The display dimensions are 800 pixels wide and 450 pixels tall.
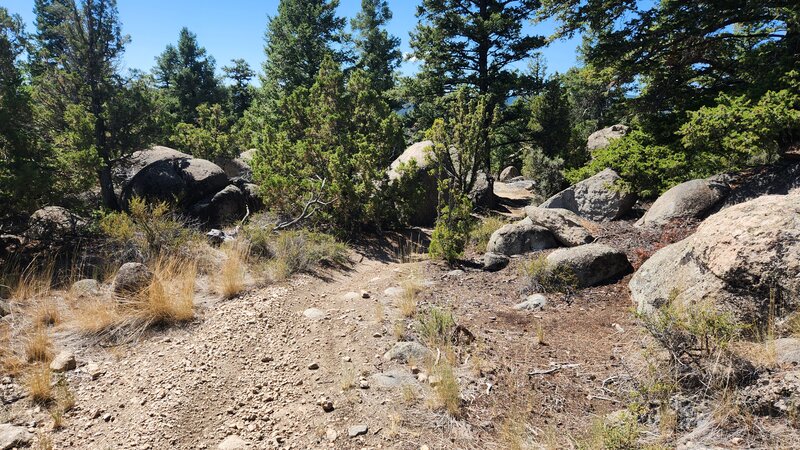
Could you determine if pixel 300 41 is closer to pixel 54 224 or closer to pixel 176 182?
pixel 176 182

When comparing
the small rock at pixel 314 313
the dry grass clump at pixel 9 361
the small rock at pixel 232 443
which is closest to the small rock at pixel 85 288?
the dry grass clump at pixel 9 361

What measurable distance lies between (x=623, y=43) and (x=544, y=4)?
216 cm

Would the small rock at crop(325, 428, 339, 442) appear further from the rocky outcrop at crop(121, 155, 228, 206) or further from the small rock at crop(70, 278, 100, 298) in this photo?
the rocky outcrop at crop(121, 155, 228, 206)

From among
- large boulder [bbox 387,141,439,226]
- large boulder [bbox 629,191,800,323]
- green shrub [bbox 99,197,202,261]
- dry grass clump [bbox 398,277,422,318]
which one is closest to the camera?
large boulder [bbox 629,191,800,323]

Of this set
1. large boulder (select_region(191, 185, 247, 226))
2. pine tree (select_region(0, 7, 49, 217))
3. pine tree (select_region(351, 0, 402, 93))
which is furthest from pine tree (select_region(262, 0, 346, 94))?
pine tree (select_region(0, 7, 49, 217))

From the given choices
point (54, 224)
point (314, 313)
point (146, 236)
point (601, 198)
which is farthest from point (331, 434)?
point (54, 224)

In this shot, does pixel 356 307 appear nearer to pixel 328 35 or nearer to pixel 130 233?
pixel 130 233

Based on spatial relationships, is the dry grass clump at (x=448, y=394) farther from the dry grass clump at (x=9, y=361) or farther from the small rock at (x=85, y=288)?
the small rock at (x=85, y=288)

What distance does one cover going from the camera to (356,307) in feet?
18.7

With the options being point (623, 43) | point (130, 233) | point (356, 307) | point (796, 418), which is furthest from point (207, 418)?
point (623, 43)

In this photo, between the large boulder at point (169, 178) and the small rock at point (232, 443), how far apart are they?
910cm

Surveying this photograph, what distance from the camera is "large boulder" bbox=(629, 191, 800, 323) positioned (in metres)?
3.62

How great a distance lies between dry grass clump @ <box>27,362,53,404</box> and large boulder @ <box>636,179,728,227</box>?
8.93 meters

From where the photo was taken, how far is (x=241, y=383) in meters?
4.09
